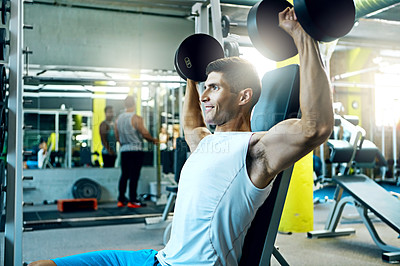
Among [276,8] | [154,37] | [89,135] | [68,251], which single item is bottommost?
[68,251]

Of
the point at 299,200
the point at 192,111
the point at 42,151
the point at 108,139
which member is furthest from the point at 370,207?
the point at 42,151

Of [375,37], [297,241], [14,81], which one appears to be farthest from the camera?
[375,37]

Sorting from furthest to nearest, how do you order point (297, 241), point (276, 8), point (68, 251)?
point (297, 241) < point (68, 251) < point (276, 8)

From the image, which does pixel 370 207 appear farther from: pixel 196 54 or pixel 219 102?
pixel 219 102

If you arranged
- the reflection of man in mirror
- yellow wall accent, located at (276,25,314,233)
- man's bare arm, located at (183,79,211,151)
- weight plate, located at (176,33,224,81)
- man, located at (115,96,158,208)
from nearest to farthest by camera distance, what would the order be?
man's bare arm, located at (183,79,211,151), weight plate, located at (176,33,224,81), yellow wall accent, located at (276,25,314,233), man, located at (115,96,158,208), the reflection of man in mirror

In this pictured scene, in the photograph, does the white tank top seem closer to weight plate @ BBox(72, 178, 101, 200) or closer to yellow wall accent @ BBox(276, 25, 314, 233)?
yellow wall accent @ BBox(276, 25, 314, 233)

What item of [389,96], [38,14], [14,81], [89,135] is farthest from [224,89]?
[389,96]

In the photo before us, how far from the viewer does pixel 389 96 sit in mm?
8945

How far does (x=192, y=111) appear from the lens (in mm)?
1641

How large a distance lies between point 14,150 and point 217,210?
1.64m

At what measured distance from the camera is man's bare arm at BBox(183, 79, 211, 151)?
1506 mm

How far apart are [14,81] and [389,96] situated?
8.48m

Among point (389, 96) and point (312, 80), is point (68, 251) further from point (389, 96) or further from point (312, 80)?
point (389, 96)

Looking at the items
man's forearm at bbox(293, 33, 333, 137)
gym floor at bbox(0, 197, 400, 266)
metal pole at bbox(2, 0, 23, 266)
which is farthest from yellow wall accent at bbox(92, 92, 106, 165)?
man's forearm at bbox(293, 33, 333, 137)
